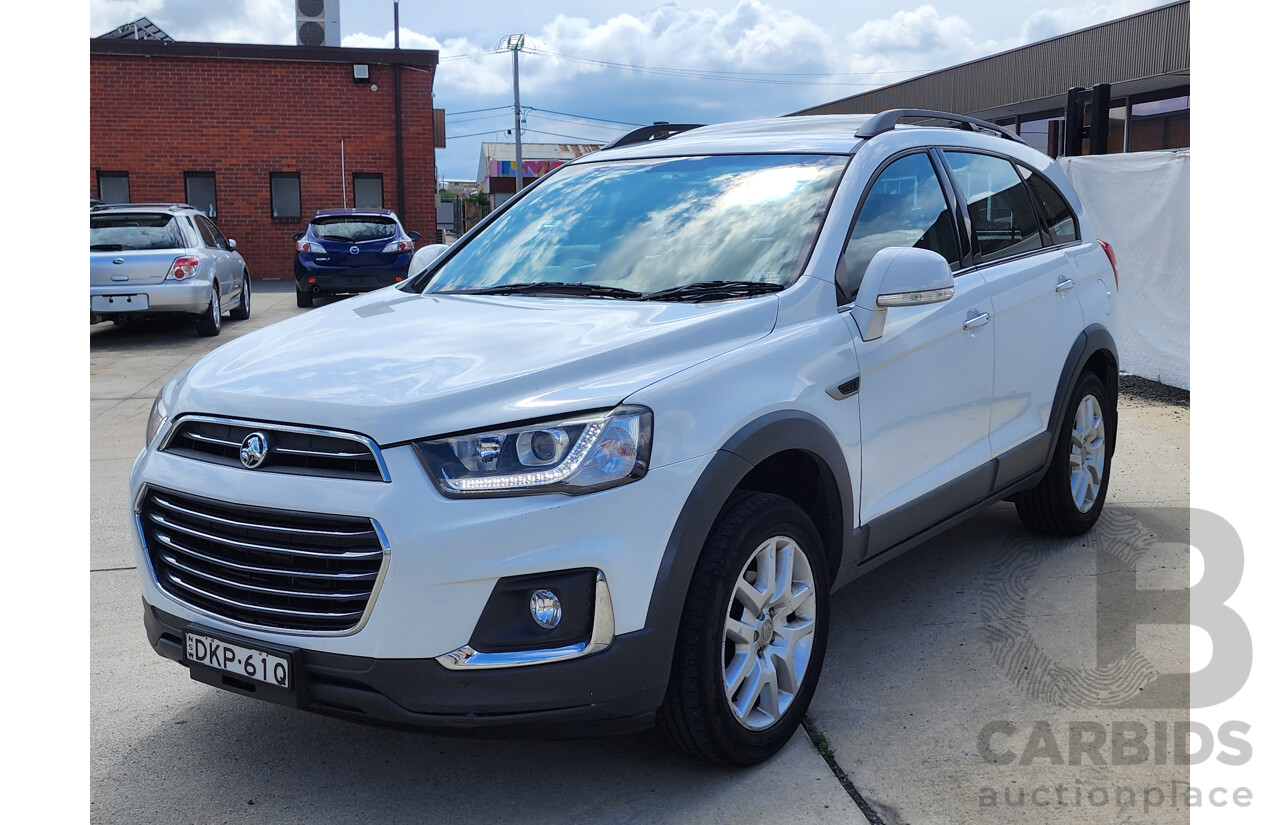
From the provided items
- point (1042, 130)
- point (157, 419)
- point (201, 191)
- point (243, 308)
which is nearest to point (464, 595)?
point (157, 419)

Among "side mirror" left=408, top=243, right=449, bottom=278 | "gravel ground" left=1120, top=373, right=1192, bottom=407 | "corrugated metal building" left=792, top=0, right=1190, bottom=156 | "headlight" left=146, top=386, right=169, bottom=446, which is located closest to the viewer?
"headlight" left=146, top=386, right=169, bottom=446

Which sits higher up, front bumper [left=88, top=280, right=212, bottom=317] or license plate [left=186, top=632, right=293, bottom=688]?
front bumper [left=88, top=280, right=212, bottom=317]

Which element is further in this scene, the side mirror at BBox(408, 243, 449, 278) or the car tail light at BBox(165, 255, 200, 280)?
the car tail light at BBox(165, 255, 200, 280)

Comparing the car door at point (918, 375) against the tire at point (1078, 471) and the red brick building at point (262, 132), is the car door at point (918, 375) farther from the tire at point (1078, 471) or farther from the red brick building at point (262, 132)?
the red brick building at point (262, 132)

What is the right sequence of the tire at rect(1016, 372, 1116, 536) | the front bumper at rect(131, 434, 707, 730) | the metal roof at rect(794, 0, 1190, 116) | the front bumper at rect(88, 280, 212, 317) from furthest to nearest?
the metal roof at rect(794, 0, 1190, 116) < the front bumper at rect(88, 280, 212, 317) < the tire at rect(1016, 372, 1116, 536) < the front bumper at rect(131, 434, 707, 730)

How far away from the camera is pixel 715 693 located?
295 cm

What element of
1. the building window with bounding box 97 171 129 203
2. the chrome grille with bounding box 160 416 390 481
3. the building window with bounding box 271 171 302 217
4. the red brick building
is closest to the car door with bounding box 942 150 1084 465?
the chrome grille with bounding box 160 416 390 481

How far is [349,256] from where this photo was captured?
17062mm

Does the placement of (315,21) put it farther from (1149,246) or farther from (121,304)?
(1149,246)

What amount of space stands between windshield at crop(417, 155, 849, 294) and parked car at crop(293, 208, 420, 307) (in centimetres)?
1305

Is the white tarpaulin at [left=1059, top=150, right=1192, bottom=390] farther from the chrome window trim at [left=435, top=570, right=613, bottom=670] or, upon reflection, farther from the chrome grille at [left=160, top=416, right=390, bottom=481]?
the chrome grille at [left=160, top=416, right=390, bottom=481]

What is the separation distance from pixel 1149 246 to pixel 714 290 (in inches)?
281

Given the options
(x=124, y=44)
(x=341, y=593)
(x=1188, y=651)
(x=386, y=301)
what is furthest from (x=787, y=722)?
(x=124, y=44)

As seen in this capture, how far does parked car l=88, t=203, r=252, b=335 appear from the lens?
13047 mm
